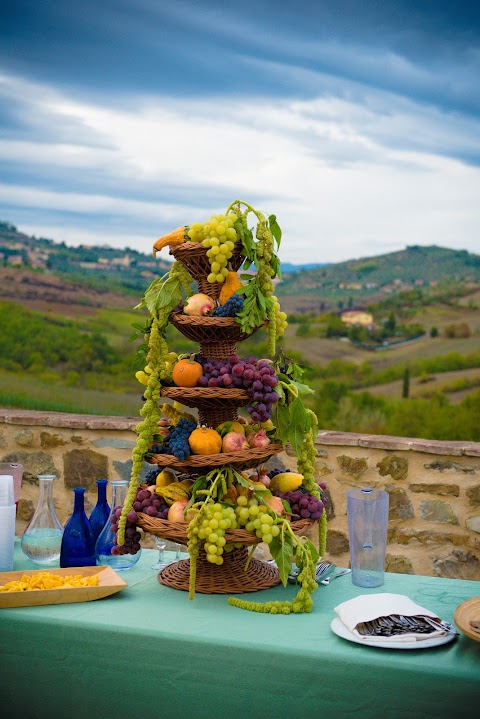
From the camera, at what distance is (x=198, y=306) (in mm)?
2061

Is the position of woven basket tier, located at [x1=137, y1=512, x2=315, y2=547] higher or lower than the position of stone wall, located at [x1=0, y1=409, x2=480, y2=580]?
higher

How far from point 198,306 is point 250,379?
24cm

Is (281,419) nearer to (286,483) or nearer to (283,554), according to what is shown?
(286,483)

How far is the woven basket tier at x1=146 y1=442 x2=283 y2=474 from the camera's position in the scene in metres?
1.96

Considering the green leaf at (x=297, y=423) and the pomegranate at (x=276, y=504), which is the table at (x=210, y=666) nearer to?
the pomegranate at (x=276, y=504)

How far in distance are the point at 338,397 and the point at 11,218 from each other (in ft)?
11.2

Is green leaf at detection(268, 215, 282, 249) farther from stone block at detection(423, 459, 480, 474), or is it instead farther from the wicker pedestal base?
stone block at detection(423, 459, 480, 474)

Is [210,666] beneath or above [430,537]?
above

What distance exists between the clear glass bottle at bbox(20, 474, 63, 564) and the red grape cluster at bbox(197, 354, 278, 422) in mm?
586

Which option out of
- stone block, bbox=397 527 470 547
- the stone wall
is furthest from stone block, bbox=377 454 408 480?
stone block, bbox=397 527 470 547

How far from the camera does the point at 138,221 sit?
6746 millimetres

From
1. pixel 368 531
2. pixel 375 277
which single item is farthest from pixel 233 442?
pixel 375 277

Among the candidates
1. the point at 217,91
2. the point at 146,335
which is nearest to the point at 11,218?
the point at 217,91

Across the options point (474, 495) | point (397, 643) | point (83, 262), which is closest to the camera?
point (397, 643)
